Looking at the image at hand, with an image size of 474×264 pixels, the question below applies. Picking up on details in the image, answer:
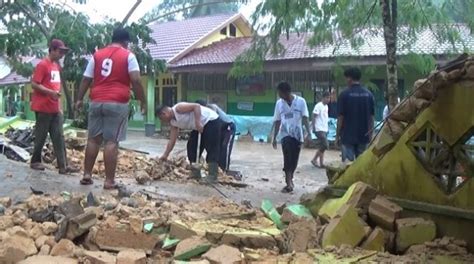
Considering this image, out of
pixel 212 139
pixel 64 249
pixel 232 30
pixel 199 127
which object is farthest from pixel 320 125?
pixel 232 30

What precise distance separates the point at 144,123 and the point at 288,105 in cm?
2089

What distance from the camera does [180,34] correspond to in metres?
31.1

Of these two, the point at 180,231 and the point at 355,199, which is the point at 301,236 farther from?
the point at 180,231

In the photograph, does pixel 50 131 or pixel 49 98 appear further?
pixel 50 131

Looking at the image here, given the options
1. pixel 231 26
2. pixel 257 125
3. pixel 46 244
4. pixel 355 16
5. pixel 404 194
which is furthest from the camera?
pixel 231 26

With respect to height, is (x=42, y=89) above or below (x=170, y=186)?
above

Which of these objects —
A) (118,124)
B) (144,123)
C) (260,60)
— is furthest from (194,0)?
(118,124)

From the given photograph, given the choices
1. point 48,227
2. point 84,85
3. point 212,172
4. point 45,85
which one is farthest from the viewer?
point 212,172

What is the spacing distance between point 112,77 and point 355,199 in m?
3.01

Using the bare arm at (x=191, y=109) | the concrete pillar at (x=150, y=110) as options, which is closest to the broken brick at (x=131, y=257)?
the bare arm at (x=191, y=109)

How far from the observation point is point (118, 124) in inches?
251

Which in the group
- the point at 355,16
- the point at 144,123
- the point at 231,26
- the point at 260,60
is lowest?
the point at 144,123

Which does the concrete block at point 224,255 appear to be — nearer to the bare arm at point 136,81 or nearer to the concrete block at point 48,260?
the concrete block at point 48,260

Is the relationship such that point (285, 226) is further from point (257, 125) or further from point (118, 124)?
point (257, 125)
